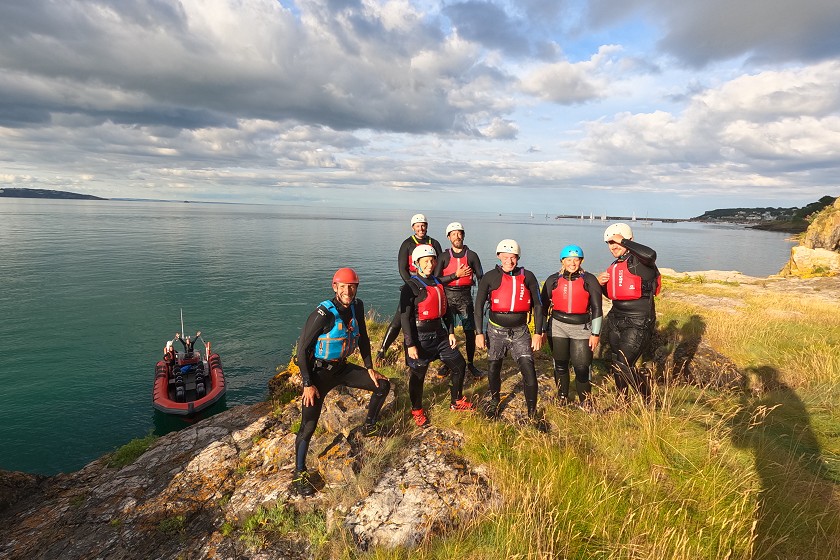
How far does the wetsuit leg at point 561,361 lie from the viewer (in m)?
6.45

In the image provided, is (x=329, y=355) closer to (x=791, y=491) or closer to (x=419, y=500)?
(x=419, y=500)

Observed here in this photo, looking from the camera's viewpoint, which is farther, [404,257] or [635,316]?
[404,257]

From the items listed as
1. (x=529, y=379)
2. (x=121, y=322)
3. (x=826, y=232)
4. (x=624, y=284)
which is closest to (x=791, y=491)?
(x=529, y=379)

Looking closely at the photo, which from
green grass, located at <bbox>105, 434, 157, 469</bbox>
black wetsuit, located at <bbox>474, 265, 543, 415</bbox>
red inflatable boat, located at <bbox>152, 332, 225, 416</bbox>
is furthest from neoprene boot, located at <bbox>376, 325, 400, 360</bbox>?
red inflatable boat, located at <bbox>152, 332, 225, 416</bbox>

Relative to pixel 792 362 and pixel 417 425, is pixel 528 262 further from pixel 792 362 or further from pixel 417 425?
pixel 417 425

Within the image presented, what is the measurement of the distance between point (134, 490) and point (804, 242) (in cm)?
5854

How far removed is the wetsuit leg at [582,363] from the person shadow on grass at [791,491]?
1.94 metres

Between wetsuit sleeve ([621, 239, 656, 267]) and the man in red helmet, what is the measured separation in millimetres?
4561

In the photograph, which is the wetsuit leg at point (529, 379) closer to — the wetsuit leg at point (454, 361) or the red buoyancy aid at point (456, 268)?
the wetsuit leg at point (454, 361)

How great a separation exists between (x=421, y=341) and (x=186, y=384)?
12958 mm

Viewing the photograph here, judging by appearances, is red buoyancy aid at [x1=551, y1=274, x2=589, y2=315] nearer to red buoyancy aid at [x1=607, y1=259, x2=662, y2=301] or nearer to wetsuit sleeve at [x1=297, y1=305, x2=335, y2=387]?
red buoyancy aid at [x1=607, y1=259, x2=662, y2=301]

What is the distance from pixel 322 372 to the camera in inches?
220

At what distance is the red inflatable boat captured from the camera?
1403 cm

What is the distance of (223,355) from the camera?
839 inches
